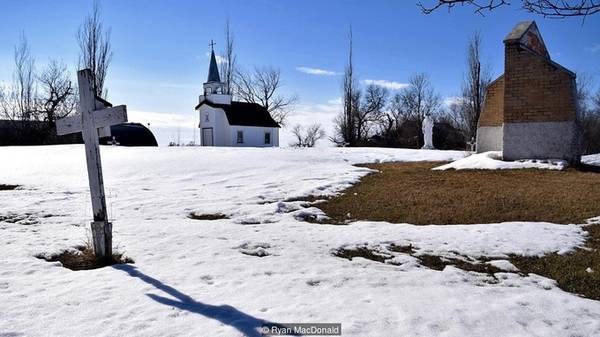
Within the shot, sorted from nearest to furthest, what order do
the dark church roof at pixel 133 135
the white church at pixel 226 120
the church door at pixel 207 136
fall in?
the dark church roof at pixel 133 135 < the white church at pixel 226 120 < the church door at pixel 207 136

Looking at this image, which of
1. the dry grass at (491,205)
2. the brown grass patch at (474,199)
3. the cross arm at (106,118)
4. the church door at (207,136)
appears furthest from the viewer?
the church door at (207,136)

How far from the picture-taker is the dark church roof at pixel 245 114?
36.9 meters

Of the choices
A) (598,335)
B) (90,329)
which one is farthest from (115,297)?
(598,335)

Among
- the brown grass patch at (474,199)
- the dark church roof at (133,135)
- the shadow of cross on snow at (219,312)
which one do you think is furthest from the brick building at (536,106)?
the dark church roof at (133,135)

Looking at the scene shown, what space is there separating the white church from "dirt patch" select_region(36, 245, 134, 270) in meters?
32.3

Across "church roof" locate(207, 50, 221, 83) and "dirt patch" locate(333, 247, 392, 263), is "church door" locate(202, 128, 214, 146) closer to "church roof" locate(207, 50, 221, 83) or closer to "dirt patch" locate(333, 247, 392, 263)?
"church roof" locate(207, 50, 221, 83)

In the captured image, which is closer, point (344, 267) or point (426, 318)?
point (426, 318)

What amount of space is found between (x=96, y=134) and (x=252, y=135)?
33.9 metres

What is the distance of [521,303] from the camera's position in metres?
3.31

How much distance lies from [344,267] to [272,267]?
0.76m

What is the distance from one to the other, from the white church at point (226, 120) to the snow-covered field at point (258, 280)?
96.4 ft

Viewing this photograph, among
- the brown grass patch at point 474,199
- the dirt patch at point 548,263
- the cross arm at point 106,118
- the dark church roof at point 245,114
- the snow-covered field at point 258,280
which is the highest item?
the dark church roof at point 245,114

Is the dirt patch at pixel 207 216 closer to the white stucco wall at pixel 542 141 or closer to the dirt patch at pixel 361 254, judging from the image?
the dirt patch at pixel 361 254

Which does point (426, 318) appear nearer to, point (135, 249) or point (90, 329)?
point (90, 329)
